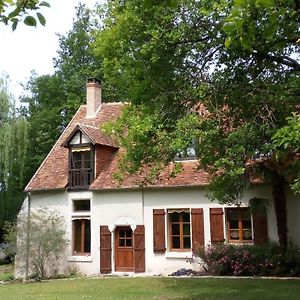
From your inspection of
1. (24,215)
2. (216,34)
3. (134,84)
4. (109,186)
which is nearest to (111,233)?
(109,186)

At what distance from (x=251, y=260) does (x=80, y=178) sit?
311 inches

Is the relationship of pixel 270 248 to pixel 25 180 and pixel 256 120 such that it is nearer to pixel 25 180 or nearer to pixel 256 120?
pixel 256 120

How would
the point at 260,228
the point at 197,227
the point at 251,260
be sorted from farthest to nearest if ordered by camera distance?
1. the point at 197,227
2. the point at 260,228
3. the point at 251,260

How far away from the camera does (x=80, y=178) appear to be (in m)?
20.2

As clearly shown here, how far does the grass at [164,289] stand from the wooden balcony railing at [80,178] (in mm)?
4824

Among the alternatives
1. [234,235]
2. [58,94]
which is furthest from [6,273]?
[58,94]

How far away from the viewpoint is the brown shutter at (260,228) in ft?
56.0

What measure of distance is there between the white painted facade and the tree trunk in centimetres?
50

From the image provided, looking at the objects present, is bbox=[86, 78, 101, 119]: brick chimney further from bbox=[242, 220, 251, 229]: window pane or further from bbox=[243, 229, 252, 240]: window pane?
bbox=[243, 229, 252, 240]: window pane

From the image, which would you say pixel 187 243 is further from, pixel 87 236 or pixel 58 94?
pixel 58 94

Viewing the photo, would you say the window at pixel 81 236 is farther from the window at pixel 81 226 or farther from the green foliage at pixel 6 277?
the green foliage at pixel 6 277

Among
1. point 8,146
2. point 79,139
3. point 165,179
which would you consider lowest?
point 165,179

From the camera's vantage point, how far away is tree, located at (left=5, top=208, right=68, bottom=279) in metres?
18.7

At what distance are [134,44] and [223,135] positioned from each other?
3.04 m
